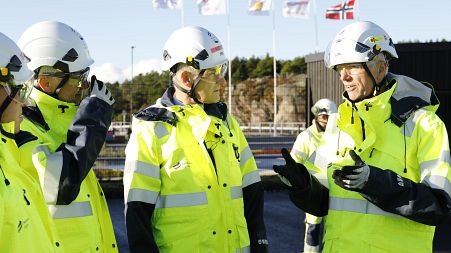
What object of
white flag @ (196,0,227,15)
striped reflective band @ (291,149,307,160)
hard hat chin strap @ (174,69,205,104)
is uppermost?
white flag @ (196,0,227,15)

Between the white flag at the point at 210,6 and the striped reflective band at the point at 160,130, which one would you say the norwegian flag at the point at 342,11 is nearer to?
the white flag at the point at 210,6

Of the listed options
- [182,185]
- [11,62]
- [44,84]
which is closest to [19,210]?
[11,62]

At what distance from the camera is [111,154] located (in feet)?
51.0

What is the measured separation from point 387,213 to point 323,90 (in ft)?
41.3

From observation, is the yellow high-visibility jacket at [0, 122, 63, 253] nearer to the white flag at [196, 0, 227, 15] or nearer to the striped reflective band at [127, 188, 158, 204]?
the striped reflective band at [127, 188, 158, 204]

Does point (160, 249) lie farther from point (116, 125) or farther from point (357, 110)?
point (116, 125)

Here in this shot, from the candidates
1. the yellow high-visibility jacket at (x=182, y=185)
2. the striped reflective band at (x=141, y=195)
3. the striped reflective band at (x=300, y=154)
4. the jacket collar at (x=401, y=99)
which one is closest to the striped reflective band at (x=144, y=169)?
the yellow high-visibility jacket at (x=182, y=185)

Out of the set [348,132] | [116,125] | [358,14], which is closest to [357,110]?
[348,132]

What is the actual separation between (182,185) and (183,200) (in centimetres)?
9

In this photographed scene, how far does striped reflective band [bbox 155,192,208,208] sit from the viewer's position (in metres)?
3.30

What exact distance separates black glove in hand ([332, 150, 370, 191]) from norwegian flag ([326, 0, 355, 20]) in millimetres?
22996

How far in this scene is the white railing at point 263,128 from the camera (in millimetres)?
22420

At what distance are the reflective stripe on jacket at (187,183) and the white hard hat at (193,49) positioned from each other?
1.11 ft

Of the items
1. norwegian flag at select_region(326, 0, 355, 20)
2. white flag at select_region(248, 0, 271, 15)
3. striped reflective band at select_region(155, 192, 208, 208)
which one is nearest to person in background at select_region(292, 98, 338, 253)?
striped reflective band at select_region(155, 192, 208, 208)
